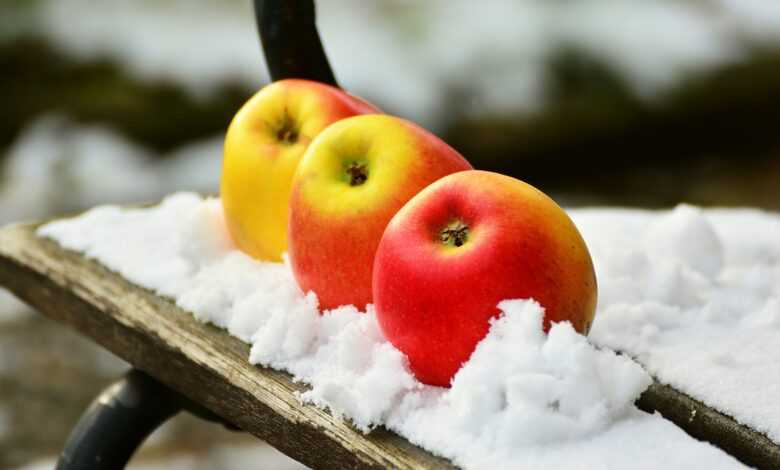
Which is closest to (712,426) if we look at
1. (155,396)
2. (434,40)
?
(155,396)

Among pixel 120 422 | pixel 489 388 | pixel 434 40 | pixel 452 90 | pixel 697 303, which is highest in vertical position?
pixel 434 40

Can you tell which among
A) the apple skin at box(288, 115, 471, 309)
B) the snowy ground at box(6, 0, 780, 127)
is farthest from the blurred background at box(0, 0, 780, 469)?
the apple skin at box(288, 115, 471, 309)

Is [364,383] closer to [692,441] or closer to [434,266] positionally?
[434,266]

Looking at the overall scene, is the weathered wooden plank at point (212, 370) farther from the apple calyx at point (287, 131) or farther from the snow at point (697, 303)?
the apple calyx at point (287, 131)

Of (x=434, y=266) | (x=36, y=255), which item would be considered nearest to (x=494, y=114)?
(x=36, y=255)

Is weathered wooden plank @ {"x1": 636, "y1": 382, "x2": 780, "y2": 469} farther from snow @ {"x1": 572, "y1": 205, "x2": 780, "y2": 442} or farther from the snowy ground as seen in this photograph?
the snowy ground

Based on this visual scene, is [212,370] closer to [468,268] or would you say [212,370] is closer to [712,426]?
[468,268]
